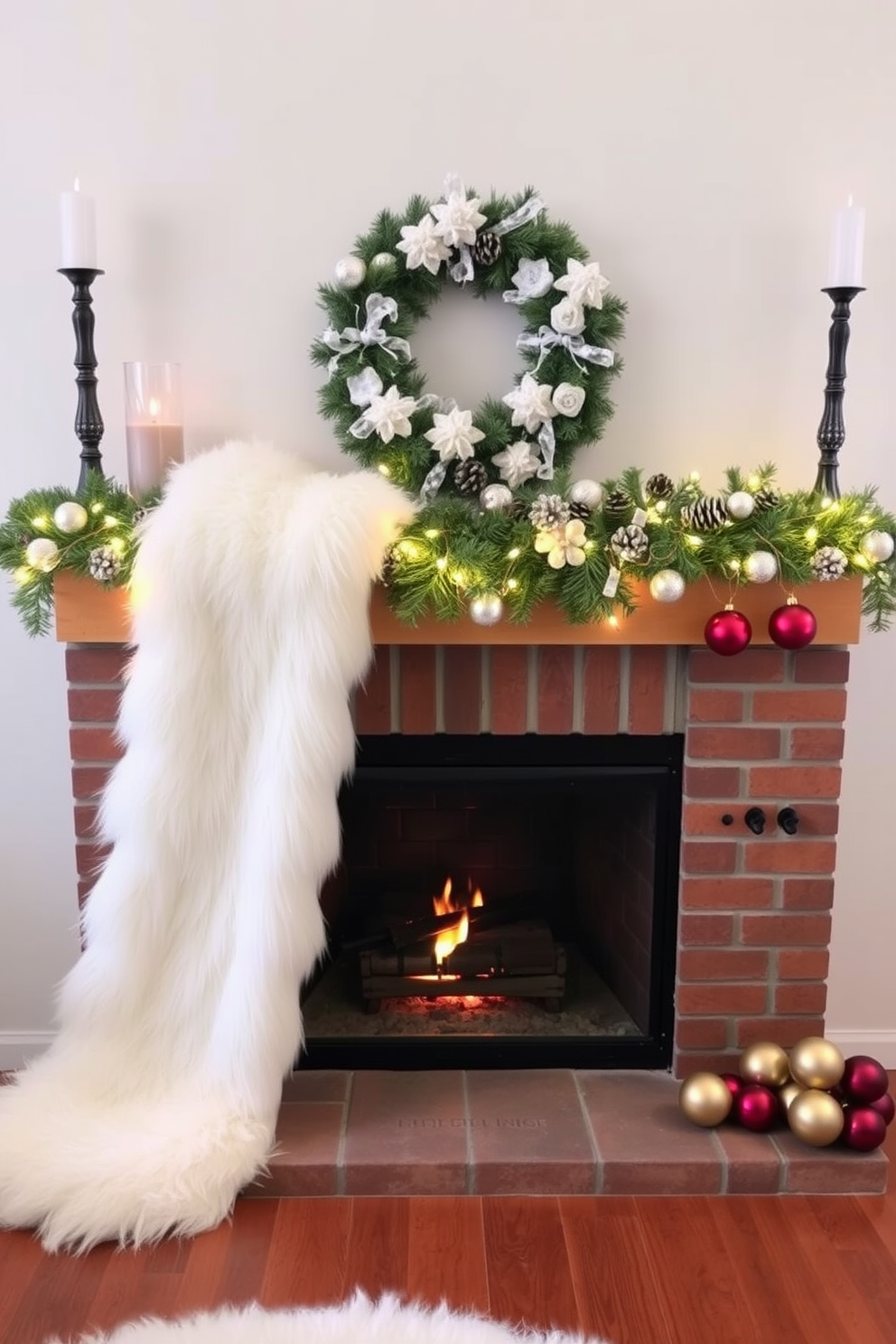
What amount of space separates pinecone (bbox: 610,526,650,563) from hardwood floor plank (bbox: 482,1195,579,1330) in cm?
111

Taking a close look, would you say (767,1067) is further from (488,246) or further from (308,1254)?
(488,246)

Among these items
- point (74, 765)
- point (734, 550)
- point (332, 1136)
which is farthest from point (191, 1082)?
point (734, 550)

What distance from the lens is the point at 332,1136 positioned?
6.35ft

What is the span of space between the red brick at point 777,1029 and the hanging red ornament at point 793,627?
2.49ft

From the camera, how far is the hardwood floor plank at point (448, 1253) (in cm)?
164

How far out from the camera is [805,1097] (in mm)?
1915

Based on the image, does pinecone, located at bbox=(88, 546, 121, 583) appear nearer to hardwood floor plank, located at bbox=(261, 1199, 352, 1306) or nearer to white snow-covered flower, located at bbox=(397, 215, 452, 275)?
white snow-covered flower, located at bbox=(397, 215, 452, 275)

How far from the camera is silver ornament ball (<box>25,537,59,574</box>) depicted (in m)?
1.83

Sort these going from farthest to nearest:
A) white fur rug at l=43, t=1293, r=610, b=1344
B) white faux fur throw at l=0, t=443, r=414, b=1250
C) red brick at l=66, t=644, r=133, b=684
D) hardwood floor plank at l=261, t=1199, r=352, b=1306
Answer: red brick at l=66, t=644, r=133, b=684 → white faux fur throw at l=0, t=443, r=414, b=1250 → hardwood floor plank at l=261, t=1199, r=352, b=1306 → white fur rug at l=43, t=1293, r=610, b=1344

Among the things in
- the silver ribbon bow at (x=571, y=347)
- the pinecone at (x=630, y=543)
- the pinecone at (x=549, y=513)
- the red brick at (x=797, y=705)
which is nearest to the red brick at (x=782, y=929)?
the red brick at (x=797, y=705)

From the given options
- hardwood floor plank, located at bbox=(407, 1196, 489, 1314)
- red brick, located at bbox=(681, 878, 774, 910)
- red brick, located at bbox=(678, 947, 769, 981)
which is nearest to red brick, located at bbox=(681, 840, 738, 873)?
red brick, located at bbox=(681, 878, 774, 910)

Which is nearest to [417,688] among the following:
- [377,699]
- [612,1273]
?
[377,699]

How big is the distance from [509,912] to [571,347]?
1141 mm

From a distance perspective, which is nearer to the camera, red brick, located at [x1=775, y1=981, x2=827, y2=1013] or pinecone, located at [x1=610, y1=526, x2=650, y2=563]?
pinecone, located at [x1=610, y1=526, x2=650, y2=563]
